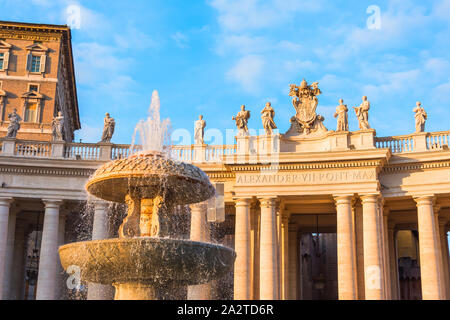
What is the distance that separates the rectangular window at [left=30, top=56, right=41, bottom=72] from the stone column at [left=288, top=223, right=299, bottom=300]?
2875cm

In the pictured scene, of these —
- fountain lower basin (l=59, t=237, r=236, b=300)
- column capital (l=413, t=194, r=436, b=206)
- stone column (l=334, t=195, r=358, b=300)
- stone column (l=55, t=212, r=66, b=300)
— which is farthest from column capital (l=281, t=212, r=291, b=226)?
fountain lower basin (l=59, t=237, r=236, b=300)

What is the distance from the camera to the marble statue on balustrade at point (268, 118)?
3434cm

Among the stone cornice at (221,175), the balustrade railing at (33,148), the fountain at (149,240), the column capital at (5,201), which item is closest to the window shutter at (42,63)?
the balustrade railing at (33,148)

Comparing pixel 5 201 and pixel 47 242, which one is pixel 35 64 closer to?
pixel 5 201

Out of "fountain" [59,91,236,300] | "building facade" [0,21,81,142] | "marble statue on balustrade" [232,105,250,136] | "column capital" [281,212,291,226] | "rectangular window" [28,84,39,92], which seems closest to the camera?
"fountain" [59,91,236,300]

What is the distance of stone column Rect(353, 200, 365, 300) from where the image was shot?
104ft

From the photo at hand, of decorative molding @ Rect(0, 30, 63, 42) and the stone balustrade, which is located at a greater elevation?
decorative molding @ Rect(0, 30, 63, 42)

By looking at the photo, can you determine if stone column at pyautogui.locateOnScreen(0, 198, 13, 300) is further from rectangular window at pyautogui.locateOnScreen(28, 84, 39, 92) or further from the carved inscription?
rectangular window at pyautogui.locateOnScreen(28, 84, 39, 92)

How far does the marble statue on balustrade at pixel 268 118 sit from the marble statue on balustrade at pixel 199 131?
3500 mm

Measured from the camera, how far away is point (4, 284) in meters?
34.1

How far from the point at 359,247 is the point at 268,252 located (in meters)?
4.92

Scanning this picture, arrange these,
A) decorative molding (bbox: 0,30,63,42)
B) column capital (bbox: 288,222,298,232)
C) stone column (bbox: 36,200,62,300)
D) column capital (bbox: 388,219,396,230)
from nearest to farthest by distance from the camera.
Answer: stone column (bbox: 36,200,62,300) → column capital (bbox: 388,219,396,230) → column capital (bbox: 288,222,298,232) → decorative molding (bbox: 0,30,63,42)

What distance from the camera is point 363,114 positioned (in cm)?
3341
